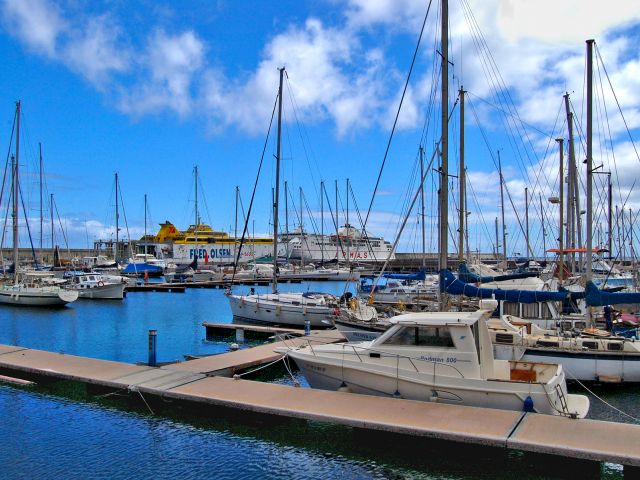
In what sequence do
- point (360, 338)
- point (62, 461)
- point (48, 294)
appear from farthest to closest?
1. point (48, 294)
2. point (360, 338)
3. point (62, 461)

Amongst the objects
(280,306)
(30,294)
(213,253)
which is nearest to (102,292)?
(30,294)

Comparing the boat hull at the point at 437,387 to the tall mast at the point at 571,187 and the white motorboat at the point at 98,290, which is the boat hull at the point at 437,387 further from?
the white motorboat at the point at 98,290

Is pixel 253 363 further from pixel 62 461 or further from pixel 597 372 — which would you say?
pixel 597 372

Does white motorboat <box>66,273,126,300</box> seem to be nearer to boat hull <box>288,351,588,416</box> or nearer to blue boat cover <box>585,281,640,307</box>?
boat hull <box>288,351,588,416</box>

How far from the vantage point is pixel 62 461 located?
33.4 feet

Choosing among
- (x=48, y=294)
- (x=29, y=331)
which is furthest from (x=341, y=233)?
(x=29, y=331)

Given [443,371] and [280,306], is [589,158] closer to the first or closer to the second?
[443,371]

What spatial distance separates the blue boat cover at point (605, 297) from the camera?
1756 centimetres

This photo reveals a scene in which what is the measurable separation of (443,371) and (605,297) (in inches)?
365

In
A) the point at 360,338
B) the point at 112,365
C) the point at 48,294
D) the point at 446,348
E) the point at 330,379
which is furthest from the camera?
the point at 48,294

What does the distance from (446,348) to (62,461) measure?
8026mm

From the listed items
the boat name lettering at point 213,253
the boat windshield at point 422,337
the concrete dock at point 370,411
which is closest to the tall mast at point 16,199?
the concrete dock at point 370,411

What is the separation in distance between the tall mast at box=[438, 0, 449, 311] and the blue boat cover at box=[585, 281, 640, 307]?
5.47m

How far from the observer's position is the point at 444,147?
15930 mm
